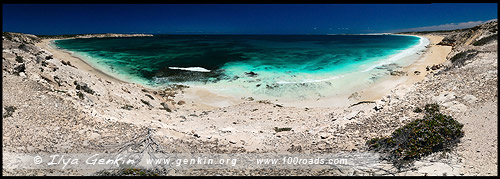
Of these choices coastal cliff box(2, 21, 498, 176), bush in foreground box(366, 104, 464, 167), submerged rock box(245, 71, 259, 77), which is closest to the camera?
coastal cliff box(2, 21, 498, 176)

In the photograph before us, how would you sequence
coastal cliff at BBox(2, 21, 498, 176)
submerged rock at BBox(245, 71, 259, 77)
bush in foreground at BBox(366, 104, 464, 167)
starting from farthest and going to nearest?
submerged rock at BBox(245, 71, 259, 77), bush in foreground at BBox(366, 104, 464, 167), coastal cliff at BBox(2, 21, 498, 176)

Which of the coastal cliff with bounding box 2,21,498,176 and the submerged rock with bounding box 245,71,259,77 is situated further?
A: the submerged rock with bounding box 245,71,259,77

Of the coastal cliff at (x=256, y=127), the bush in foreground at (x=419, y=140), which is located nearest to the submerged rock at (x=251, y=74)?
the coastal cliff at (x=256, y=127)

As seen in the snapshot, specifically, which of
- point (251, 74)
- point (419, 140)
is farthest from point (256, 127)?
point (251, 74)

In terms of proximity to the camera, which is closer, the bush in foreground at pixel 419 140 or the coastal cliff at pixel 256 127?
the coastal cliff at pixel 256 127

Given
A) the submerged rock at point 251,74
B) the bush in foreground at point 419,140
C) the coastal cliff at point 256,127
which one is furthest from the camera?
the submerged rock at point 251,74

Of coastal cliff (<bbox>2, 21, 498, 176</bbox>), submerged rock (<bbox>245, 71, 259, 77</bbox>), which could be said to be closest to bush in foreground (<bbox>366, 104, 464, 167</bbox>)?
coastal cliff (<bbox>2, 21, 498, 176</bbox>)

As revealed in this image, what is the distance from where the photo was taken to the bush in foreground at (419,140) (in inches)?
239

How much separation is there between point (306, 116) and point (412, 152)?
6.23 metres

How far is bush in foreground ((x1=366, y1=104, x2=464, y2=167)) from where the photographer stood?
6.06 m

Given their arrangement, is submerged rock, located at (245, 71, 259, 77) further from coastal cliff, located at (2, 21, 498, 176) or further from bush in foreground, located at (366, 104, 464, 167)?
bush in foreground, located at (366, 104, 464, 167)

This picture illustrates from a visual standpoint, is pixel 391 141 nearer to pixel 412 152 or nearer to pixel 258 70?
pixel 412 152

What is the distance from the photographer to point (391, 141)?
21.6 feet

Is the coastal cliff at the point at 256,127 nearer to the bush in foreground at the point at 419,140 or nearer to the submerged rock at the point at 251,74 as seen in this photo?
A: the bush in foreground at the point at 419,140
